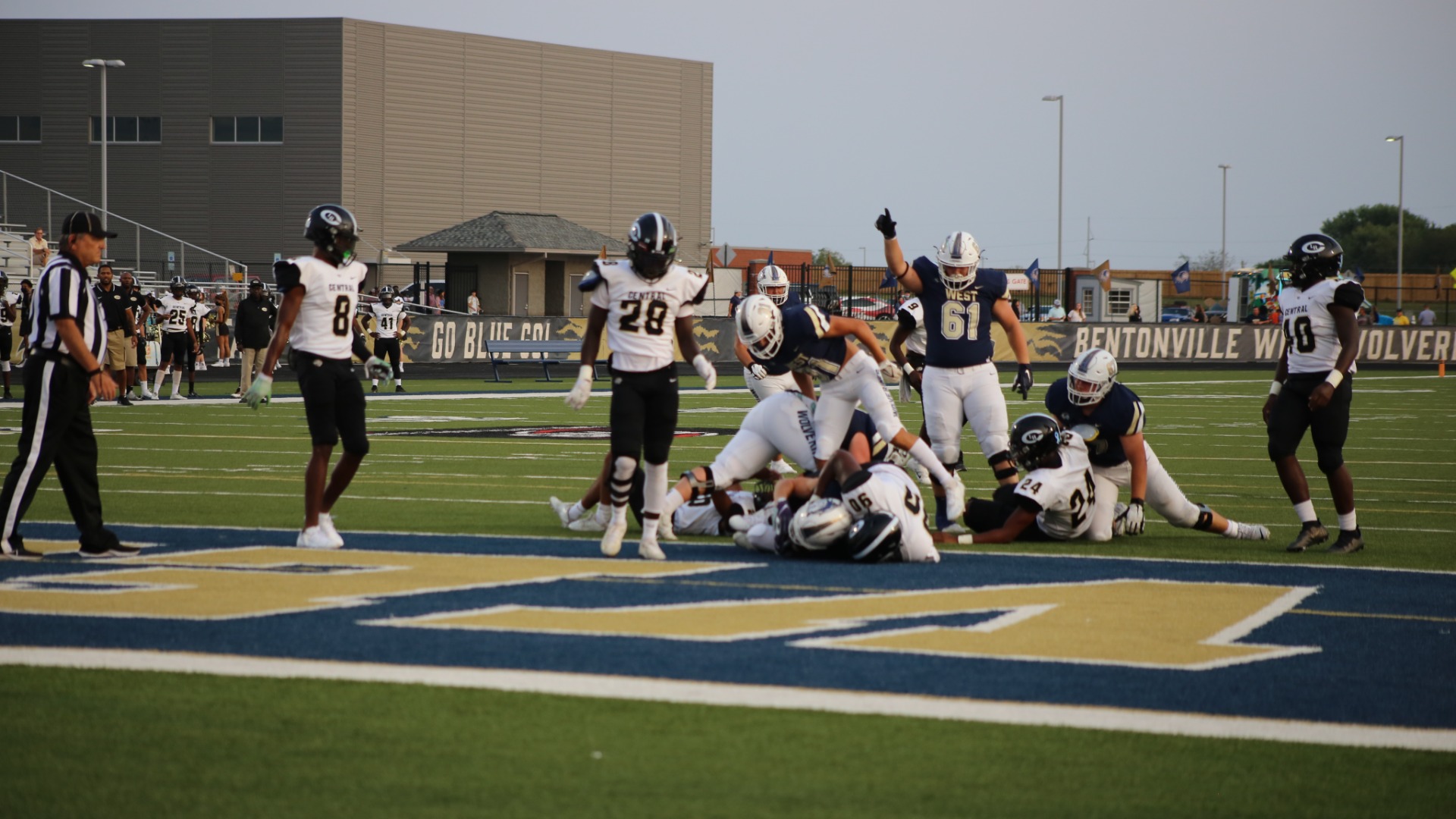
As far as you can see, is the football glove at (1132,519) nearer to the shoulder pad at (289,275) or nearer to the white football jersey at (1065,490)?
the white football jersey at (1065,490)

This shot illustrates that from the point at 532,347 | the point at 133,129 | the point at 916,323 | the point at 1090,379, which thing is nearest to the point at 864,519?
the point at 1090,379

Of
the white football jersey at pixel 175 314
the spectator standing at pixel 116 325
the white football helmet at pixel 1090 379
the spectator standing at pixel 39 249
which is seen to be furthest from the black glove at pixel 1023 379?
the spectator standing at pixel 39 249

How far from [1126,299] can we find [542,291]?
25521 mm

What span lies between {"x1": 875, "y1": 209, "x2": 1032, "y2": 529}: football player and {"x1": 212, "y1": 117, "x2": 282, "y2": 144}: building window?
2050 inches

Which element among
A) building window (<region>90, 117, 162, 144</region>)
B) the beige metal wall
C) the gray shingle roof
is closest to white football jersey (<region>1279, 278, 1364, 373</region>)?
the gray shingle roof

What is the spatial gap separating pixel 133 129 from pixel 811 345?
55.7 metres

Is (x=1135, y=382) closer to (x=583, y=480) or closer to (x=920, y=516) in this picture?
(x=583, y=480)

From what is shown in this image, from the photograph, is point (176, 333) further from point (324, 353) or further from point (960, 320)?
point (960, 320)

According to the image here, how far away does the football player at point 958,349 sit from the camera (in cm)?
1139

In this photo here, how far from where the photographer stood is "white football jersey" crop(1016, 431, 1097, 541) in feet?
33.9

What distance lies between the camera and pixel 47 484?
14.0m

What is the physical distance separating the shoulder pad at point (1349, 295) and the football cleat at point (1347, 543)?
4.65 ft

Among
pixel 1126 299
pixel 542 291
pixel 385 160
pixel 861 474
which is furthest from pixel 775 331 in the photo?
pixel 1126 299

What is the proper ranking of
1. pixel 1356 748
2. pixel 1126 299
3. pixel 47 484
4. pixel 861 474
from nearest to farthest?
pixel 1356 748 < pixel 861 474 < pixel 47 484 < pixel 1126 299
